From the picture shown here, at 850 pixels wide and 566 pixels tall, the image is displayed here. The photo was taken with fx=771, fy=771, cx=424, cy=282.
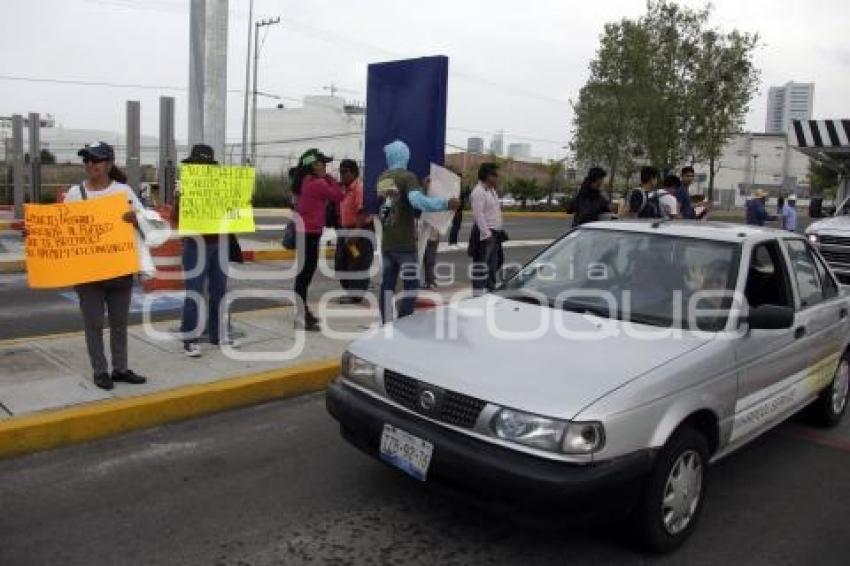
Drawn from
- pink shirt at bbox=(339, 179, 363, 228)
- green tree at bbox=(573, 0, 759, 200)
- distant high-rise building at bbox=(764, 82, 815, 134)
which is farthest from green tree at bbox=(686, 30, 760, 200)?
distant high-rise building at bbox=(764, 82, 815, 134)

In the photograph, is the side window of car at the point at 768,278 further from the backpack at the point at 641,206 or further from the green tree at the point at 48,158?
the green tree at the point at 48,158

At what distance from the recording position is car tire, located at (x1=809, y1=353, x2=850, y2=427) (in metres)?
5.47

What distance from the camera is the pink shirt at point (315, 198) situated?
7.13 meters

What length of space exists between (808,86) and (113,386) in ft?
342

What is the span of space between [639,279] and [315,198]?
3.56m

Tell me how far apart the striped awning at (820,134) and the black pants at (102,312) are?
10.8 metres

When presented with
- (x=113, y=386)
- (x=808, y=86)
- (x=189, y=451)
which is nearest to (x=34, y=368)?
(x=113, y=386)

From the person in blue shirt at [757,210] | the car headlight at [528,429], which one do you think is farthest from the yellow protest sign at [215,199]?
the person in blue shirt at [757,210]

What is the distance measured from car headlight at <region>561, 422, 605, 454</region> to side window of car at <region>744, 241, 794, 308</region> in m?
1.73

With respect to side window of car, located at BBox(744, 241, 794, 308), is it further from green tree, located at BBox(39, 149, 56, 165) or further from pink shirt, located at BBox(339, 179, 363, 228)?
green tree, located at BBox(39, 149, 56, 165)

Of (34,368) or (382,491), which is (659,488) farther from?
(34,368)

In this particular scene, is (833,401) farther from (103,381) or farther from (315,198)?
(103,381)

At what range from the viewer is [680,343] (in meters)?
3.82

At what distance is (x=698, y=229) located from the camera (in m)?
4.79
